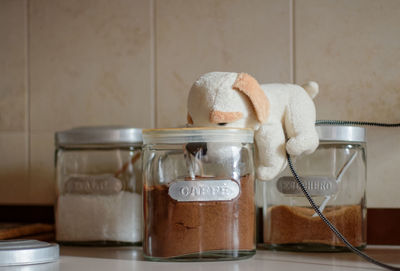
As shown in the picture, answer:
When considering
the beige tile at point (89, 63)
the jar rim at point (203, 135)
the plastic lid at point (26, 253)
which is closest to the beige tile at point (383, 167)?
the jar rim at point (203, 135)

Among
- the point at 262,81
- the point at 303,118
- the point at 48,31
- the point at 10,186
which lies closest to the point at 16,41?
the point at 48,31

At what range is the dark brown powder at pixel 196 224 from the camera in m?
0.70

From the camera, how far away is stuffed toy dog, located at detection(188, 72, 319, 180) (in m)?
0.71

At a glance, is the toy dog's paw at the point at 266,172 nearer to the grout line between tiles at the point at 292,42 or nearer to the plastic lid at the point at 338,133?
the plastic lid at the point at 338,133

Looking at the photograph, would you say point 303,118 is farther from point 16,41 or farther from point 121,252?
point 16,41

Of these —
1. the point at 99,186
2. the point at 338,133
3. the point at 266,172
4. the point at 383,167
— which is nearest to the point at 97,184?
the point at 99,186

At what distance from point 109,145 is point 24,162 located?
1.03ft

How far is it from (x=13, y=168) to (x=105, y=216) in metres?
0.36

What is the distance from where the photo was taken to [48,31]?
113cm

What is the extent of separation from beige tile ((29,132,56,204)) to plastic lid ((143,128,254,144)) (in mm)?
464

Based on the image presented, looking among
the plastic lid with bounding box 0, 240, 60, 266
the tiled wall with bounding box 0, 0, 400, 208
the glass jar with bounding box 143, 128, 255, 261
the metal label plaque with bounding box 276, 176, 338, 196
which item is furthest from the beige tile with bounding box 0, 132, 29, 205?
the metal label plaque with bounding box 276, 176, 338, 196

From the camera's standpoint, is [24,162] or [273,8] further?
[24,162]

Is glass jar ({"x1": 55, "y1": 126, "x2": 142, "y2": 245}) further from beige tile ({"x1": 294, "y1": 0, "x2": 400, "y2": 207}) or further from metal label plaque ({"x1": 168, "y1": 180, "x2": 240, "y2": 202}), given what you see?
beige tile ({"x1": 294, "y1": 0, "x2": 400, "y2": 207})

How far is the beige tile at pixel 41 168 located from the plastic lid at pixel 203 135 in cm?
46
